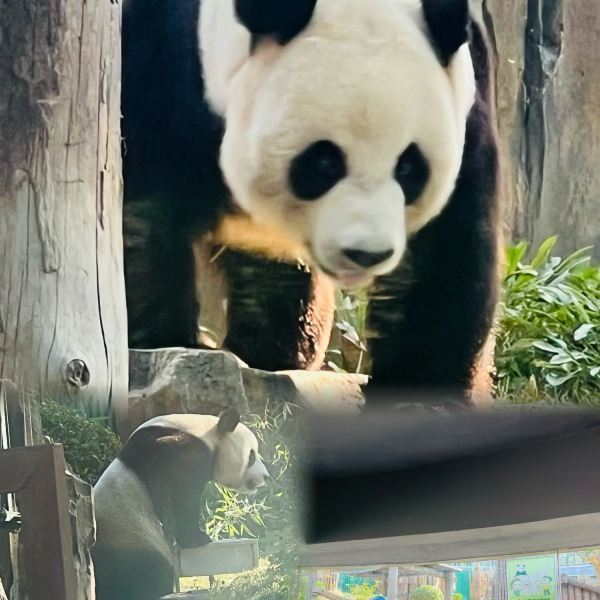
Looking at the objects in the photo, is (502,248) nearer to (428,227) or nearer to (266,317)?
(428,227)

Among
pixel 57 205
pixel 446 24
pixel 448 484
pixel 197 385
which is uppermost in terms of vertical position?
pixel 446 24

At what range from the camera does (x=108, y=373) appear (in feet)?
5.78

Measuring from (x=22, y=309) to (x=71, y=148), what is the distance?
0.29 m

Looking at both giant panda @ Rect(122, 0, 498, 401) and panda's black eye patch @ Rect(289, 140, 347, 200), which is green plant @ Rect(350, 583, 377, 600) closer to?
giant panda @ Rect(122, 0, 498, 401)

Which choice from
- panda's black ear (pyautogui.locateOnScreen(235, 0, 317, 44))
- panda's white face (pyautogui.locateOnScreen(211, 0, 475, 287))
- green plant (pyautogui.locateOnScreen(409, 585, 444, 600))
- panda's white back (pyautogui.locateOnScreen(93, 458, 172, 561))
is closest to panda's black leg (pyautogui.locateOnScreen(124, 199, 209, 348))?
panda's white face (pyautogui.locateOnScreen(211, 0, 475, 287))

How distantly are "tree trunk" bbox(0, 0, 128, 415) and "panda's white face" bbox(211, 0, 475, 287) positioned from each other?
0.23m

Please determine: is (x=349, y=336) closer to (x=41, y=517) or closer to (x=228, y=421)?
(x=228, y=421)

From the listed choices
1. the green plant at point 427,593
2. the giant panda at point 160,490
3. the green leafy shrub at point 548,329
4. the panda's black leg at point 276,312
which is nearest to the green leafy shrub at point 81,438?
the giant panda at point 160,490

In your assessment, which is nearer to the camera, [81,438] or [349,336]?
[81,438]

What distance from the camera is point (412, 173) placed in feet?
6.10

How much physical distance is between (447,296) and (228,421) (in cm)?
50

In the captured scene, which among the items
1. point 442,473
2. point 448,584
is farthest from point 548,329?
point 448,584

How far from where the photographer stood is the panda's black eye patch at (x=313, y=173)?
71.3 inches

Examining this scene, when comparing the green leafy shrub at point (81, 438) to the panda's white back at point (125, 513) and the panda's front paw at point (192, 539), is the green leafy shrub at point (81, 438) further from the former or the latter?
the panda's front paw at point (192, 539)
